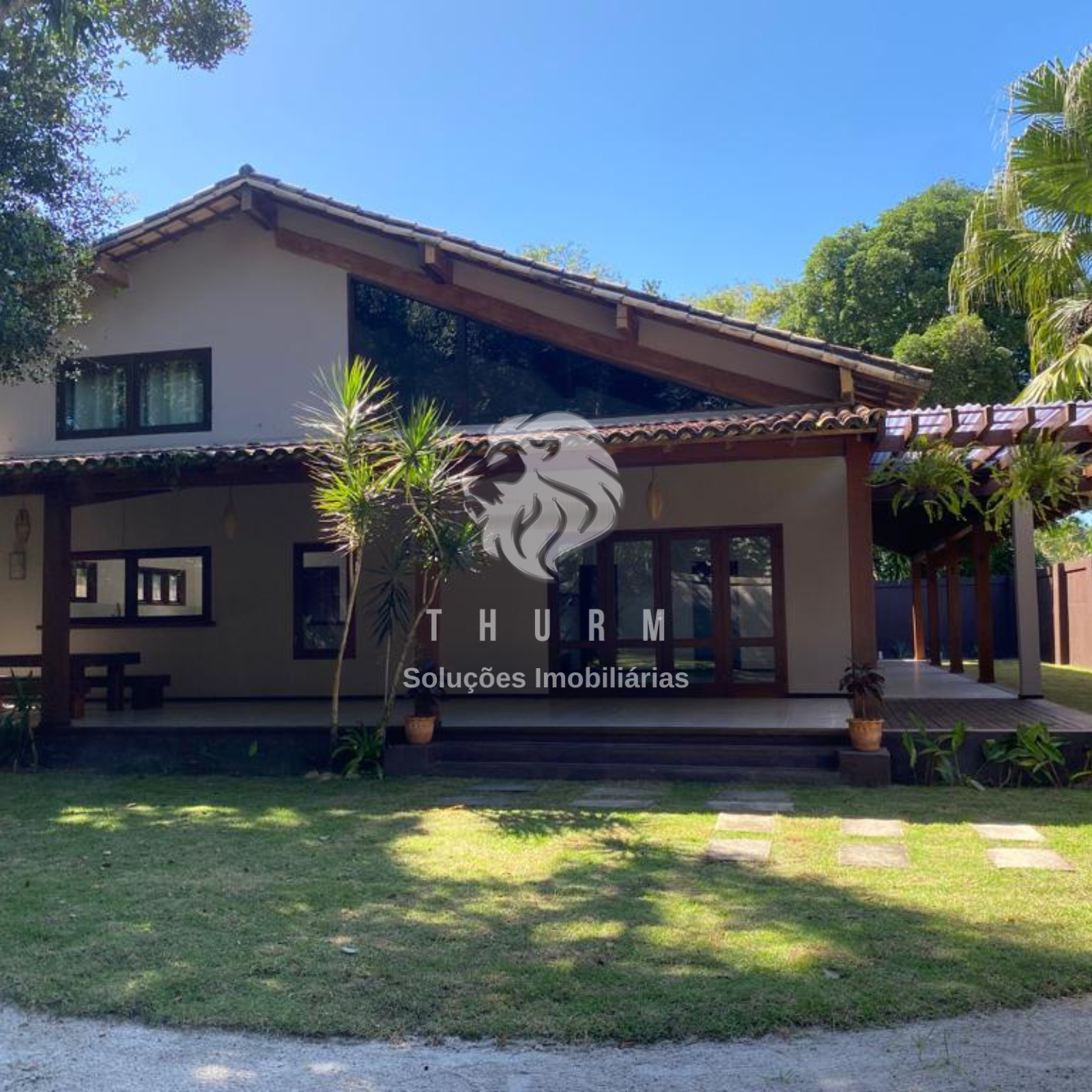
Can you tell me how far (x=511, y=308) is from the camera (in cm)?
1212

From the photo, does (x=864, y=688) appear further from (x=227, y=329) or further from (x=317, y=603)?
(x=227, y=329)

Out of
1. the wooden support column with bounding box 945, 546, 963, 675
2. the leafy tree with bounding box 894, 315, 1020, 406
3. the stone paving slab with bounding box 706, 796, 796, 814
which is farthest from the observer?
the leafy tree with bounding box 894, 315, 1020, 406

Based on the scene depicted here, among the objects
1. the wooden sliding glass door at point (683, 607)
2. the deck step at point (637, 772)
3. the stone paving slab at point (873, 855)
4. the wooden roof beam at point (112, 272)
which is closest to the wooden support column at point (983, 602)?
the wooden sliding glass door at point (683, 607)

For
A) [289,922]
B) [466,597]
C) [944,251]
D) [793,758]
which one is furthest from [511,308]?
[944,251]

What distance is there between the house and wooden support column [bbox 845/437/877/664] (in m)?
1.75

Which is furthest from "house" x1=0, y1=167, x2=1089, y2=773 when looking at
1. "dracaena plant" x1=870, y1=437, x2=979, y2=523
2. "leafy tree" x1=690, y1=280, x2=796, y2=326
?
"leafy tree" x1=690, y1=280, x2=796, y2=326

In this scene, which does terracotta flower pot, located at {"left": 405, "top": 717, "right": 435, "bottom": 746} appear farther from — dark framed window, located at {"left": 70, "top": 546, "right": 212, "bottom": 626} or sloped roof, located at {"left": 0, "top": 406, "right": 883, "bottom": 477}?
dark framed window, located at {"left": 70, "top": 546, "right": 212, "bottom": 626}

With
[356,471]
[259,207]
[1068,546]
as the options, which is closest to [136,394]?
[259,207]

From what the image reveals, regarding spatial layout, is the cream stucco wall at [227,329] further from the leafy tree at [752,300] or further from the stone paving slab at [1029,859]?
the leafy tree at [752,300]

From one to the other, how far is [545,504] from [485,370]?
5.73 ft

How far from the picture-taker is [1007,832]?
6.83 m

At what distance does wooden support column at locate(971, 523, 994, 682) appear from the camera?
45.8 ft

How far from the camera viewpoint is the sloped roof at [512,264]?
35.1 ft

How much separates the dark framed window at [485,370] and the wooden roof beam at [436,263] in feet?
1.22
